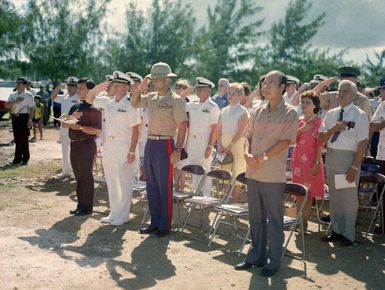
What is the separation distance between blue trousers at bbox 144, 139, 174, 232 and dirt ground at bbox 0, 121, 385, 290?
288 millimetres

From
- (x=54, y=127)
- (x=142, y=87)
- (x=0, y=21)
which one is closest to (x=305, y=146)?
(x=142, y=87)

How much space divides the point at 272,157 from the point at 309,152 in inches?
66.1

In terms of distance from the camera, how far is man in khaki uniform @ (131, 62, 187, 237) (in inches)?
275

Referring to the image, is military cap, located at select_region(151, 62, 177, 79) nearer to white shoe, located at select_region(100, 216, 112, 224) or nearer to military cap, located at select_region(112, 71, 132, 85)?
military cap, located at select_region(112, 71, 132, 85)

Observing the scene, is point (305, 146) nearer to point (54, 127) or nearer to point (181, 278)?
point (181, 278)

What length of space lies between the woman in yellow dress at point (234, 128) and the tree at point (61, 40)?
22.4 metres

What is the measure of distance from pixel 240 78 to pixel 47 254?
28.4 m

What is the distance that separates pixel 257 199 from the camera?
5738 millimetres

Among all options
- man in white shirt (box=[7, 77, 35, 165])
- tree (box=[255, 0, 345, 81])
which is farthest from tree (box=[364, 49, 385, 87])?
man in white shirt (box=[7, 77, 35, 165])

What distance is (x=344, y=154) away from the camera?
6.70m

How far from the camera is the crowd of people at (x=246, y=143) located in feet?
18.3

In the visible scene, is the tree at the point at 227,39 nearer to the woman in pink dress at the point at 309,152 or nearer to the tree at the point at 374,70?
the tree at the point at 374,70

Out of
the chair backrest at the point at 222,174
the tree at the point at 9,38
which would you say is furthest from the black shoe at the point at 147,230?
the tree at the point at 9,38

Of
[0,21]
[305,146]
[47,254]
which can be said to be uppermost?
[0,21]
